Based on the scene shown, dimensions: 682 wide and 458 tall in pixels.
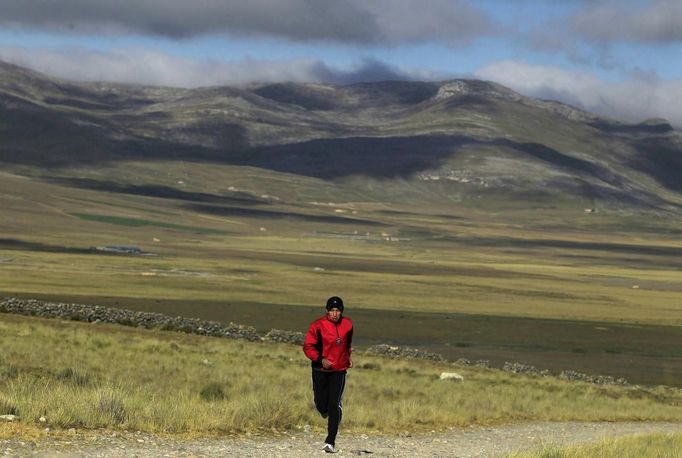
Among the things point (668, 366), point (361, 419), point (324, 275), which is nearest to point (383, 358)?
point (668, 366)

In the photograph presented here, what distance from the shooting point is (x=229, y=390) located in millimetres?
24984

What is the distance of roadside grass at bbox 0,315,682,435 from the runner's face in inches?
122

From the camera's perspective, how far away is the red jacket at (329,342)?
1630 cm

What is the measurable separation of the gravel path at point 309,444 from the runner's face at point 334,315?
6.57ft

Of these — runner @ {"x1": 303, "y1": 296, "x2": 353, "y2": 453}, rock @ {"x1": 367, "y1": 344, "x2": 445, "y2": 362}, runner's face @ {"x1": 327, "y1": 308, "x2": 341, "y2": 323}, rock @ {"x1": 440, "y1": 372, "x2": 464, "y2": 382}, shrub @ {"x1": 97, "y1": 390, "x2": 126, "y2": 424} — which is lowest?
rock @ {"x1": 367, "y1": 344, "x2": 445, "y2": 362}

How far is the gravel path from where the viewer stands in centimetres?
1522

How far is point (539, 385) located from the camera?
120 ft

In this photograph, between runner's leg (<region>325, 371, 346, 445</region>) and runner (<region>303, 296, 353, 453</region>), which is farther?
runner's leg (<region>325, 371, 346, 445</region>)

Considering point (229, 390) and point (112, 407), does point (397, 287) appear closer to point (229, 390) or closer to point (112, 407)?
point (229, 390)

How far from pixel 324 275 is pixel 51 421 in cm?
8571

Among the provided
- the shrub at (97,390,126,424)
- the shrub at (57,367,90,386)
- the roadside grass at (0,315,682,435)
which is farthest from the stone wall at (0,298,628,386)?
the shrub at (97,390,126,424)

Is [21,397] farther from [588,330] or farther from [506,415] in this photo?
[588,330]

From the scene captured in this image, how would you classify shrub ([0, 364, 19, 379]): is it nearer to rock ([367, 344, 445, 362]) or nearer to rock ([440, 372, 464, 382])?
rock ([440, 372, 464, 382])

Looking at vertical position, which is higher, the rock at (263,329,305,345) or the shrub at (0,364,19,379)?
the shrub at (0,364,19,379)
